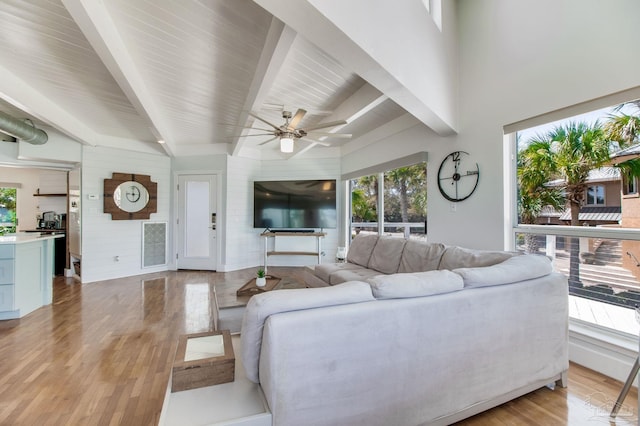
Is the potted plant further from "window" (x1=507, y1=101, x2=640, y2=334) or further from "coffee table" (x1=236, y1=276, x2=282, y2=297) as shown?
"window" (x1=507, y1=101, x2=640, y2=334)

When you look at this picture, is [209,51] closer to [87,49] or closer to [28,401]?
[87,49]

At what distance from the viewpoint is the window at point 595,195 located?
7.54 feet

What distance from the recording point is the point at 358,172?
5305 millimetres

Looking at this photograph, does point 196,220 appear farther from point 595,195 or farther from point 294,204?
point 595,195

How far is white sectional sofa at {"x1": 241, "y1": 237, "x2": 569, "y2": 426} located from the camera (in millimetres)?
1239

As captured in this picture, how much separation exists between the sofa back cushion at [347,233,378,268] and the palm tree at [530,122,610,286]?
204 cm

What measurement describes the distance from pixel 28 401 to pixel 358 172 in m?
4.75

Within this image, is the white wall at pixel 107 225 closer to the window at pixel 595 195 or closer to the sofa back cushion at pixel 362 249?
the sofa back cushion at pixel 362 249

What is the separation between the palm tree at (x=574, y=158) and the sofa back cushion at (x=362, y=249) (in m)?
2.04

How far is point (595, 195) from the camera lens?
2.34 m

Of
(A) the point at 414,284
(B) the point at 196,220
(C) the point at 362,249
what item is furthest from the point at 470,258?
(B) the point at 196,220

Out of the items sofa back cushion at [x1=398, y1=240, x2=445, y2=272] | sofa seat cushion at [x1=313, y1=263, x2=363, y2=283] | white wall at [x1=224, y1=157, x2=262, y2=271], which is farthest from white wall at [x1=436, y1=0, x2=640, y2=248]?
white wall at [x1=224, y1=157, x2=262, y2=271]

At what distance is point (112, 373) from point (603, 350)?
3.73 m

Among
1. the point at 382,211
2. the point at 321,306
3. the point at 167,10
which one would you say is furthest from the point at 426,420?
the point at 382,211
